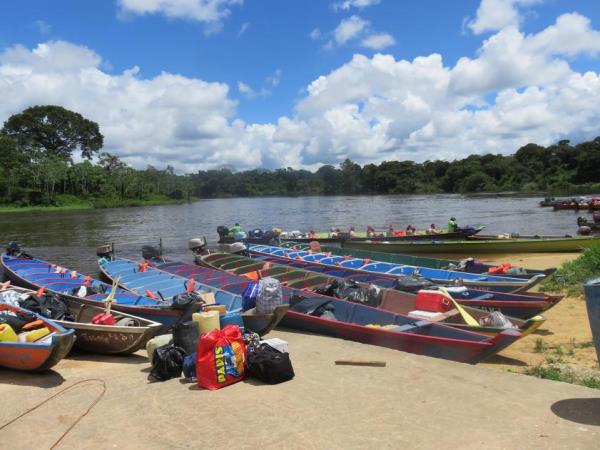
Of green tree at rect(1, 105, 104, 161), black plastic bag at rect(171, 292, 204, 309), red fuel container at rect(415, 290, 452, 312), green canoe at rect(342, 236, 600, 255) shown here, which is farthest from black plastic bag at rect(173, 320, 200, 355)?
green tree at rect(1, 105, 104, 161)

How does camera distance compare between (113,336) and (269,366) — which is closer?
(269,366)

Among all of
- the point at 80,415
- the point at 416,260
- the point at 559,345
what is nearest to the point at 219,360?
the point at 80,415

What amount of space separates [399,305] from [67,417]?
6.62 m

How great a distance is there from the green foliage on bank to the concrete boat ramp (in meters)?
6.65

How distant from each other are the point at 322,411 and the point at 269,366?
1138 millimetres

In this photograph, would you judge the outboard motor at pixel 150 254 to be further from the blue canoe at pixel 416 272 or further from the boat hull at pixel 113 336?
the boat hull at pixel 113 336

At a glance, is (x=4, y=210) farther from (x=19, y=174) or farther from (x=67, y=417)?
(x=67, y=417)

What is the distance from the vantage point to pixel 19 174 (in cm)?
7081

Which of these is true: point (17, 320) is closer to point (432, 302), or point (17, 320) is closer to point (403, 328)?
point (403, 328)

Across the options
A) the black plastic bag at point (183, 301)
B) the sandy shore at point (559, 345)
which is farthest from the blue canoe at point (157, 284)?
the sandy shore at point (559, 345)

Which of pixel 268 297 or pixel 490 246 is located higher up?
pixel 268 297

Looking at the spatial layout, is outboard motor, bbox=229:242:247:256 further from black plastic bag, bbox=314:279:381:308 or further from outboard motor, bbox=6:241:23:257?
black plastic bag, bbox=314:279:381:308

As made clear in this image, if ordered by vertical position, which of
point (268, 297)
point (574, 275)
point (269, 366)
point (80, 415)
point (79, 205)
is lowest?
point (80, 415)

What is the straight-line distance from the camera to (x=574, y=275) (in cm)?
1246
